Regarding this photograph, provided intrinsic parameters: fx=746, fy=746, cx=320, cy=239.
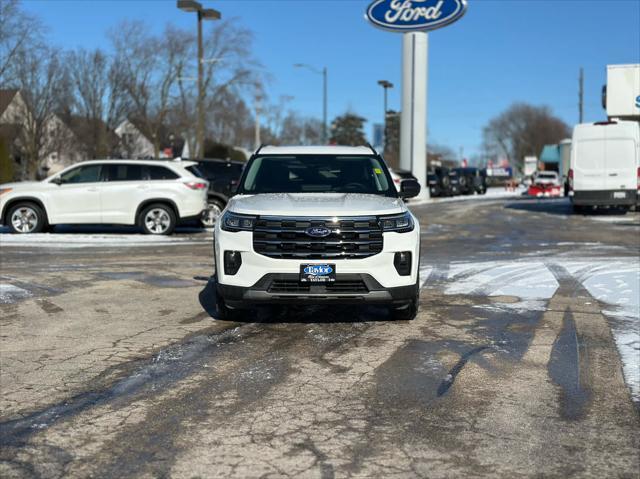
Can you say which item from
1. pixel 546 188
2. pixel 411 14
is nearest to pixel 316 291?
pixel 411 14

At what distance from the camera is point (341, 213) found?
6523 mm

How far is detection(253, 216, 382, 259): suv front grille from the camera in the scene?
6.46 meters

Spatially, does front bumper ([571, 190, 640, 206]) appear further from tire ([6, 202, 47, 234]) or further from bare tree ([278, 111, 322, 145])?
bare tree ([278, 111, 322, 145])

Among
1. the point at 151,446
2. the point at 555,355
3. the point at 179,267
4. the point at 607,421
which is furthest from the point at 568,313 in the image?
the point at 179,267

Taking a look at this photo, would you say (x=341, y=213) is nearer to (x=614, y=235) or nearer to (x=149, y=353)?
(x=149, y=353)

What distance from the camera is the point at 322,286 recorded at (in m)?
6.45

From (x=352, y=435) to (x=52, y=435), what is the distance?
5.43 ft

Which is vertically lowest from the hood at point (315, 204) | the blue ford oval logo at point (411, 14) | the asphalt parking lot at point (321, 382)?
the asphalt parking lot at point (321, 382)

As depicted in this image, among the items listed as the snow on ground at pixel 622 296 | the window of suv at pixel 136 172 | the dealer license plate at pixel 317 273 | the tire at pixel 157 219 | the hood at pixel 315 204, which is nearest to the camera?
the snow on ground at pixel 622 296

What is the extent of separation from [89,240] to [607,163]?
15584 mm

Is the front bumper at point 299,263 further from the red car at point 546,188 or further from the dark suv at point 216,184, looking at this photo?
the red car at point 546,188

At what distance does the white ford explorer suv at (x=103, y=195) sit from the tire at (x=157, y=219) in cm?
2

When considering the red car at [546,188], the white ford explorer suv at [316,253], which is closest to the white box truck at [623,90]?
the red car at [546,188]

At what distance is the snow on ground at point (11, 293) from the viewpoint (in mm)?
8371
